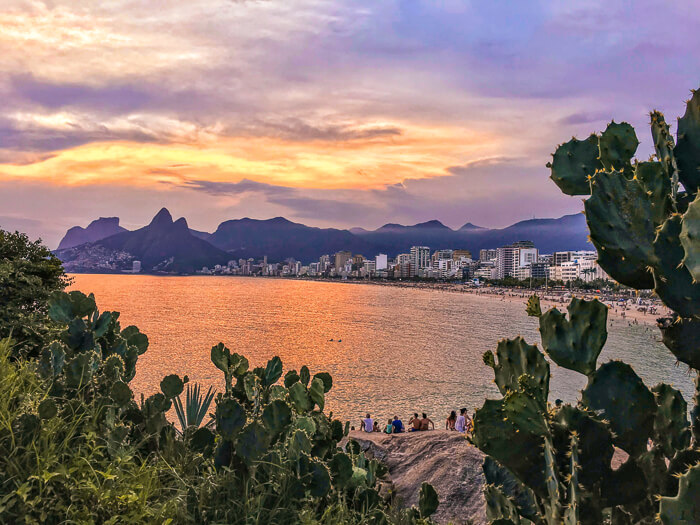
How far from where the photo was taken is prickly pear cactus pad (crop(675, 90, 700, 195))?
8.71 ft

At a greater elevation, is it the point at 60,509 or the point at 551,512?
the point at 551,512

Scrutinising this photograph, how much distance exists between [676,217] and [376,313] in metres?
89.9

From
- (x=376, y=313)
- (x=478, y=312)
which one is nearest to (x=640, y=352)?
(x=478, y=312)

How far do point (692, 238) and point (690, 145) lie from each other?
3.27 feet

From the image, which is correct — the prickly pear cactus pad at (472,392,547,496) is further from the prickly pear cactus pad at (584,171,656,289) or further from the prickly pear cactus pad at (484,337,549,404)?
the prickly pear cactus pad at (584,171,656,289)

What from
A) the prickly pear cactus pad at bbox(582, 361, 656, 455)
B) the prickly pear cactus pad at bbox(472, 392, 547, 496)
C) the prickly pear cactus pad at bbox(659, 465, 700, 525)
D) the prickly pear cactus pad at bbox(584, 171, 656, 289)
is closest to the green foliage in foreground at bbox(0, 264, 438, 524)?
the prickly pear cactus pad at bbox(472, 392, 547, 496)

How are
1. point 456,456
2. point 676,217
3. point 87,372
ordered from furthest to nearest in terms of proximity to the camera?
point 456,456 < point 87,372 < point 676,217

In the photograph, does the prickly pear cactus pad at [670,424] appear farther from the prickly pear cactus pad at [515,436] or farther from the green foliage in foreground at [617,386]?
the prickly pear cactus pad at [515,436]

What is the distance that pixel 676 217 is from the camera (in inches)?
89.8

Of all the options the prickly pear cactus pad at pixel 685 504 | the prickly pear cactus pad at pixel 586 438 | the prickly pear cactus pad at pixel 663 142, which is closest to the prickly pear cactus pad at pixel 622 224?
the prickly pear cactus pad at pixel 663 142

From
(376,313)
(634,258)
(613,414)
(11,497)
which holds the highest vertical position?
(634,258)

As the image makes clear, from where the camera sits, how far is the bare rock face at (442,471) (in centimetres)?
797

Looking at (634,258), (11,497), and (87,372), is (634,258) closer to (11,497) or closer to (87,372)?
(11,497)

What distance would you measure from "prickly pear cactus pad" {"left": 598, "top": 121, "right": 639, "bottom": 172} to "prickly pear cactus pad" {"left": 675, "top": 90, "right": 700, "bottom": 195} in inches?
11.6
